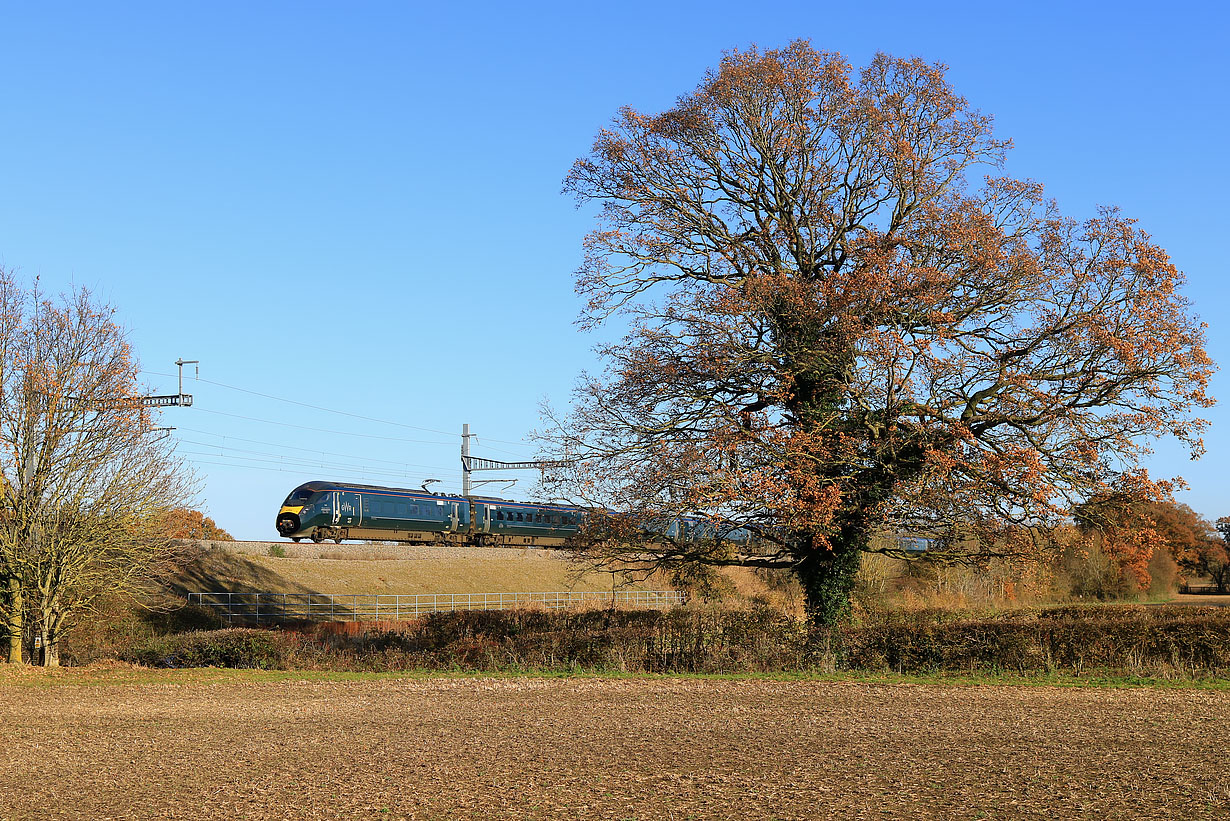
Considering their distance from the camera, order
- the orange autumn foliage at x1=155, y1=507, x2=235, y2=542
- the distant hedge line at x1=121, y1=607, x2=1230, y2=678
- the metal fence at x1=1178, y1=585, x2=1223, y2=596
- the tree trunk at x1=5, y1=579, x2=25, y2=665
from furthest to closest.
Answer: the metal fence at x1=1178, y1=585, x2=1223, y2=596, the orange autumn foliage at x1=155, y1=507, x2=235, y2=542, the tree trunk at x1=5, y1=579, x2=25, y2=665, the distant hedge line at x1=121, y1=607, x2=1230, y2=678

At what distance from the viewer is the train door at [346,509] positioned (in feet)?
144

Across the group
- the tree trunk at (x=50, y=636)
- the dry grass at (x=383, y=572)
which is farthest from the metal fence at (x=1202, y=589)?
the tree trunk at (x=50, y=636)

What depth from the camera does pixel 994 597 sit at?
3612 cm

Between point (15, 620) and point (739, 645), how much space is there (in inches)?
A: 616

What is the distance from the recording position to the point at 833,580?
20641mm

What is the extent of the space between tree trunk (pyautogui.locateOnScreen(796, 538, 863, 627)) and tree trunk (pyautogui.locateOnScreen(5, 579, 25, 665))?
16.9 metres

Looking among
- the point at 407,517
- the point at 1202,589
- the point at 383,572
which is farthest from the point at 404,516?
the point at 1202,589

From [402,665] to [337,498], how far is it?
2520cm

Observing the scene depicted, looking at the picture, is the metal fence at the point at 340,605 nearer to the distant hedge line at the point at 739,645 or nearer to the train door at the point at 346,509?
the train door at the point at 346,509

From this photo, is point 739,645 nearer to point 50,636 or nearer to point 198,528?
point 50,636

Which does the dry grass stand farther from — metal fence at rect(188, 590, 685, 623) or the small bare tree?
the small bare tree

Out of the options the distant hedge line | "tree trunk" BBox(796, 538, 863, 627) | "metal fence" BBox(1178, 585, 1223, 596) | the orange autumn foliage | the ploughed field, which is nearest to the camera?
the ploughed field

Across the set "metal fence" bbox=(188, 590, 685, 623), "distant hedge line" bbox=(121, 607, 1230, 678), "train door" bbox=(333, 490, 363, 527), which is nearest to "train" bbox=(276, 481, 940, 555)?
"train door" bbox=(333, 490, 363, 527)

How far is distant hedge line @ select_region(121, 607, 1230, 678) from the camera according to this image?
54.9 ft
